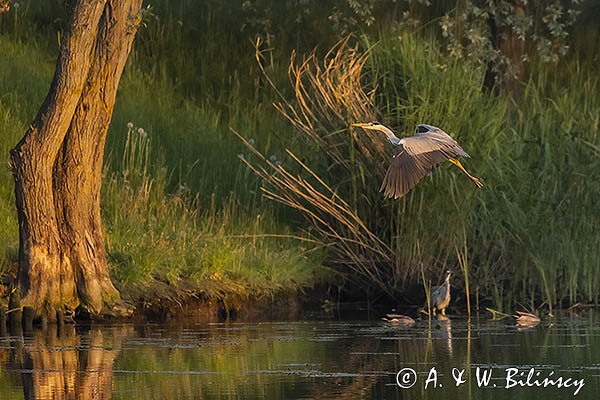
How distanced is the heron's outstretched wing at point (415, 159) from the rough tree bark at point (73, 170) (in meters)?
3.02

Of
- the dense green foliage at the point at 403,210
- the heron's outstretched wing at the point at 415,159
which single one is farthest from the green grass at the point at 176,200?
the heron's outstretched wing at the point at 415,159

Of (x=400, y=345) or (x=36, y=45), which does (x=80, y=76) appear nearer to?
(x=400, y=345)

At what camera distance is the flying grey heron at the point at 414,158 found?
10102mm

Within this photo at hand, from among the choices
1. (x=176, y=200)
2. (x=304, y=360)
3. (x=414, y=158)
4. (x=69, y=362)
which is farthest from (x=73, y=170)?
(x=414, y=158)

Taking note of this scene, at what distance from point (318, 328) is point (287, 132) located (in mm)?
5618

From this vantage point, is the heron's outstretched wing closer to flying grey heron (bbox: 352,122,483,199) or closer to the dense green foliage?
flying grey heron (bbox: 352,122,483,199)

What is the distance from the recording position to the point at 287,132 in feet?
Result: 58.5

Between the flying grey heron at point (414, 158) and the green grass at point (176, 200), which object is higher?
the flying grey heron at point (414, 158)

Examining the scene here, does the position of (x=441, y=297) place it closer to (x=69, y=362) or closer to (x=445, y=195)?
(x=445, y=195)

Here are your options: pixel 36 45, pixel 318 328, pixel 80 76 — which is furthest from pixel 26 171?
pixel 36 45

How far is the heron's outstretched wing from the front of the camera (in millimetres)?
10102

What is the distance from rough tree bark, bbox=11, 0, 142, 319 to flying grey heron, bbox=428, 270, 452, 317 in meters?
2.82

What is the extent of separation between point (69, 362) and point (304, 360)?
1571 mm

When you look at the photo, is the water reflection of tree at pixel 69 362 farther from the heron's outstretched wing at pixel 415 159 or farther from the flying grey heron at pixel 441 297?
the flying grey heron at pixel 441 297
